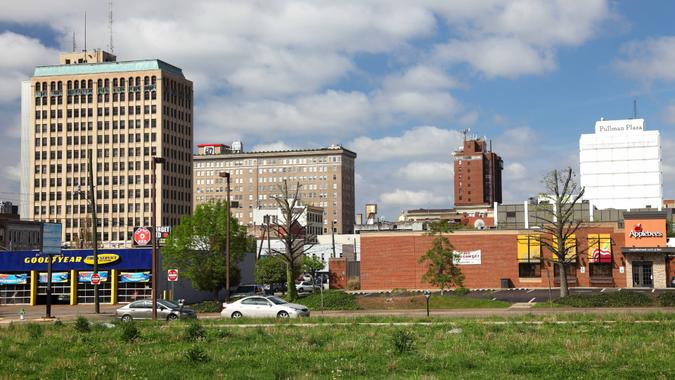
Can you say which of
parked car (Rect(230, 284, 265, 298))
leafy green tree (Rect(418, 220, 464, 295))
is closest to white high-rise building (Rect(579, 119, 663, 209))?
parked car (Rect(230, 284, 265, 298))

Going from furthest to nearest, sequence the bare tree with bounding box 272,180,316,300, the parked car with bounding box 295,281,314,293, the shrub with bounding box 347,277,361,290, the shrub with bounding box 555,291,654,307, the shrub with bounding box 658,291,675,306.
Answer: the parked car with bounding box 295,281,314,293 < the shrub with bounding box 347,277,361,290 < the bare tree with bounding box 272,180,316,300 < the shrub with bounding box 555,291,654,307 < the shrub with bounding box 658,291,675,306

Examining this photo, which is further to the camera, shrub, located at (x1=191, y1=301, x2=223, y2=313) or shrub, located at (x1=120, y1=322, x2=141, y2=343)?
shrub, located at (x1=191, y1=301, x2=223, y2=313)

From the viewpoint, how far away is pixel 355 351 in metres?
24.2

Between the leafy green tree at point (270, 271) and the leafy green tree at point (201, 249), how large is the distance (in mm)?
29949

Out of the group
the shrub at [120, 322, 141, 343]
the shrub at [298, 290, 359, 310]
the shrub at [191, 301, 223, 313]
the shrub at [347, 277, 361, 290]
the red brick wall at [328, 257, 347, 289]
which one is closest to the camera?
the shrub at [120, 322, 141, 343]

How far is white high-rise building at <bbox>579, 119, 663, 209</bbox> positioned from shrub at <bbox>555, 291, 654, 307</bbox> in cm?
14002

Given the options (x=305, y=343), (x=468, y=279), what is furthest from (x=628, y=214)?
(x=305, y=343)

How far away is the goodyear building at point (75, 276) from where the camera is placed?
73.3 metres

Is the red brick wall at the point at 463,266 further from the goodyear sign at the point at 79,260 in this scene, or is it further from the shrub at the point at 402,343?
the shrub at the point at 402,343

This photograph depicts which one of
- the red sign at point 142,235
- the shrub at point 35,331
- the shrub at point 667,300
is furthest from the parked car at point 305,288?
the shrub at point 35,331

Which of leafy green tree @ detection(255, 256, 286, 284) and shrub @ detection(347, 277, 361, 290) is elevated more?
leafy green tree @ detection(255, 256, 286, 284)

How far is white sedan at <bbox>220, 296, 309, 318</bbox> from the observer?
143 feet

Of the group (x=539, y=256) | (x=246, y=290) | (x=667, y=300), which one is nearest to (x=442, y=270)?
(x=667, y=300)

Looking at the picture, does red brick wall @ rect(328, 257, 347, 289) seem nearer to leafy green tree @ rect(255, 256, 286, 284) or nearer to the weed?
leafy green tree @ rect(255, 256, 286, 284)
